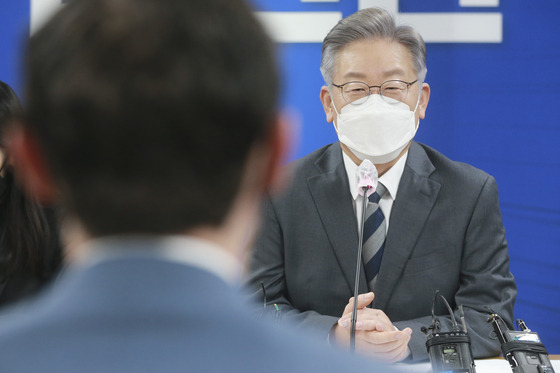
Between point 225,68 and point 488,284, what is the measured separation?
5.53 feet

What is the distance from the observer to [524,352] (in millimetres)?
1381

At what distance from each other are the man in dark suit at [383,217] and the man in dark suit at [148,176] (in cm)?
152

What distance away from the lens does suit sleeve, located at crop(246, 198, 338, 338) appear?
196cm

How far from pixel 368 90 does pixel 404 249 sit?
1.64ft

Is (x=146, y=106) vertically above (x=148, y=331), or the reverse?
(x=146, y=106)

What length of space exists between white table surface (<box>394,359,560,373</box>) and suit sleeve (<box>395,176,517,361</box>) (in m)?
0.05

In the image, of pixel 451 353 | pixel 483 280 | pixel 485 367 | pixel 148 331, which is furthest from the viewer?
pixel 483 280

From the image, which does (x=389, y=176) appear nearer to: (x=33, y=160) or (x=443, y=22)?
(x=443, y=22)

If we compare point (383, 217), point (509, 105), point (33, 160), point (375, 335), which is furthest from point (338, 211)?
point (33, 160)

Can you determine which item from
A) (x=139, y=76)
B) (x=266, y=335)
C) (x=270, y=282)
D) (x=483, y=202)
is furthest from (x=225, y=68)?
(x=483, y=202)

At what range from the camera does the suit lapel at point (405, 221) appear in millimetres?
1941

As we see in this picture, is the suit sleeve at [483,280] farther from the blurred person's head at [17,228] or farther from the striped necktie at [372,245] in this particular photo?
the blurred person's head at [17,228]

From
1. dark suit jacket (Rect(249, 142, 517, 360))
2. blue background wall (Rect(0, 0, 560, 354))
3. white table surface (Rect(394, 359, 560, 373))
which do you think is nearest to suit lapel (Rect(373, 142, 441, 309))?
dark suit jacket (Rect(249, 142, 517, 360))

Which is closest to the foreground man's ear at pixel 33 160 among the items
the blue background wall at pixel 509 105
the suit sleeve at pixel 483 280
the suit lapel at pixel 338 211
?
the suit sleeve at pixel 483 280
